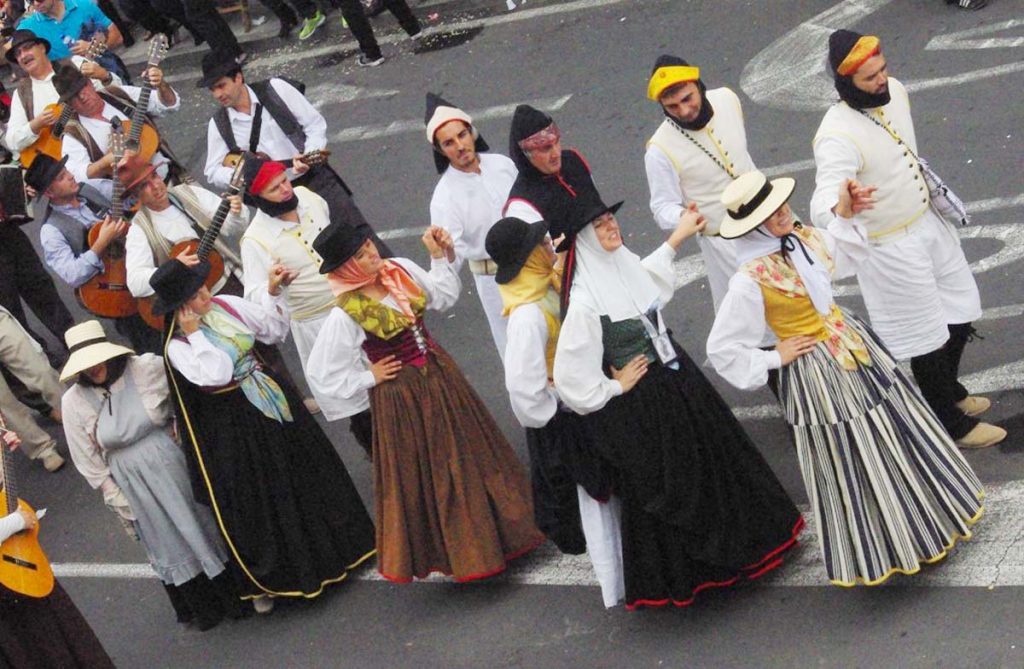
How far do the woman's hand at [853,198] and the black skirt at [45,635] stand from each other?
4.06 meters

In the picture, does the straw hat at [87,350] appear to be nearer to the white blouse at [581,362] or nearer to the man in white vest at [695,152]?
the white blouse at [581,362]

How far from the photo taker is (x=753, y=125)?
10797mm

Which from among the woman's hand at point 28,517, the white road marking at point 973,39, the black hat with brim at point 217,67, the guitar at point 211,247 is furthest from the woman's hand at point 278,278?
the white road marking at point 973,39

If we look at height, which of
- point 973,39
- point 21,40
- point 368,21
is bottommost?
point 973,39

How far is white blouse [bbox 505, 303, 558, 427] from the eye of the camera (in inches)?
241

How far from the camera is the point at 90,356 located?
7.07 meters

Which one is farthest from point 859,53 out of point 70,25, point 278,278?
point 70,25

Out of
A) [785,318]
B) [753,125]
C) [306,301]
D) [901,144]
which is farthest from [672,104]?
[753,125]

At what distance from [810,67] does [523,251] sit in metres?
6.06

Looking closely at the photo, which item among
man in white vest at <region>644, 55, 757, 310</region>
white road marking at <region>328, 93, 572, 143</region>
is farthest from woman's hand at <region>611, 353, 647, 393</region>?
white road marking at <region>328, 93, 572, 143</region>

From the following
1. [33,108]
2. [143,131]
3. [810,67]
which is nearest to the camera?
[143,131]

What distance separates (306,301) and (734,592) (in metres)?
2.89

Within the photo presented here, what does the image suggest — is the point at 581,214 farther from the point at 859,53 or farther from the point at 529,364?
the point at 859,53

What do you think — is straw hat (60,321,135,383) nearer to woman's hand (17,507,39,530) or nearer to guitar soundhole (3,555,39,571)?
woman's hand (17,507,39,530)
